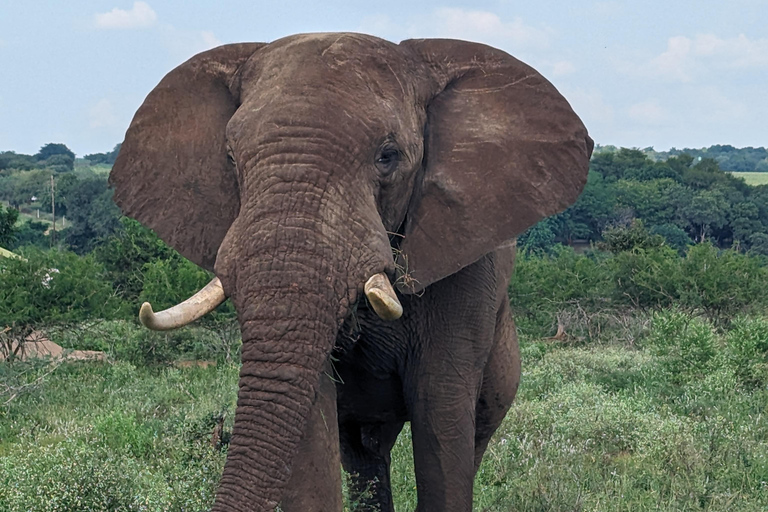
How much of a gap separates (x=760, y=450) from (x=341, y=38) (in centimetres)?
474

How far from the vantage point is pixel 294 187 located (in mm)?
3264

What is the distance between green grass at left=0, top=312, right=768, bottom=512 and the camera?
4.97 metres

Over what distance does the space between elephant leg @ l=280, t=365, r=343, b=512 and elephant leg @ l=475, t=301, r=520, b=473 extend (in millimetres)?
1226

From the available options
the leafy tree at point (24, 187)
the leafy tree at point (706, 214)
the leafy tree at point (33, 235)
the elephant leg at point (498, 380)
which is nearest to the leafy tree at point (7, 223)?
the elephant leg at point (498, 380)

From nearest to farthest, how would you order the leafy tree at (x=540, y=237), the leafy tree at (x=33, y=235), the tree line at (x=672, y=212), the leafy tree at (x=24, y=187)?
the leafy tree at (x=33, y=235)
the leafy tree at (x=540, y=237)
the tree line at (x=672, y=212)
the leafy tree at (x=24, y=187)

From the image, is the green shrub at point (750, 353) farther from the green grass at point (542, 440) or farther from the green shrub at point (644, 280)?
the green shrub at point (644, 280)

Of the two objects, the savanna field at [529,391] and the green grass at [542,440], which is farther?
the savanna field at [529,391]

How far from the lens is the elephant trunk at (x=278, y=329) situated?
10.3 ft

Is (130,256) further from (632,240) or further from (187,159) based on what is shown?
(187,159)

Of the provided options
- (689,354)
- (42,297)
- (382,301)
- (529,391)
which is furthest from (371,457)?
(42,297)

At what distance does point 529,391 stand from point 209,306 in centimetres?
770

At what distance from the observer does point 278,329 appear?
312cm

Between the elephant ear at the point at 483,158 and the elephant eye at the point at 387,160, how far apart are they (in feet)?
0.97

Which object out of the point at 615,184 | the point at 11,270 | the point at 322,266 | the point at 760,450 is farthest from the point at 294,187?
the point at 615,184
